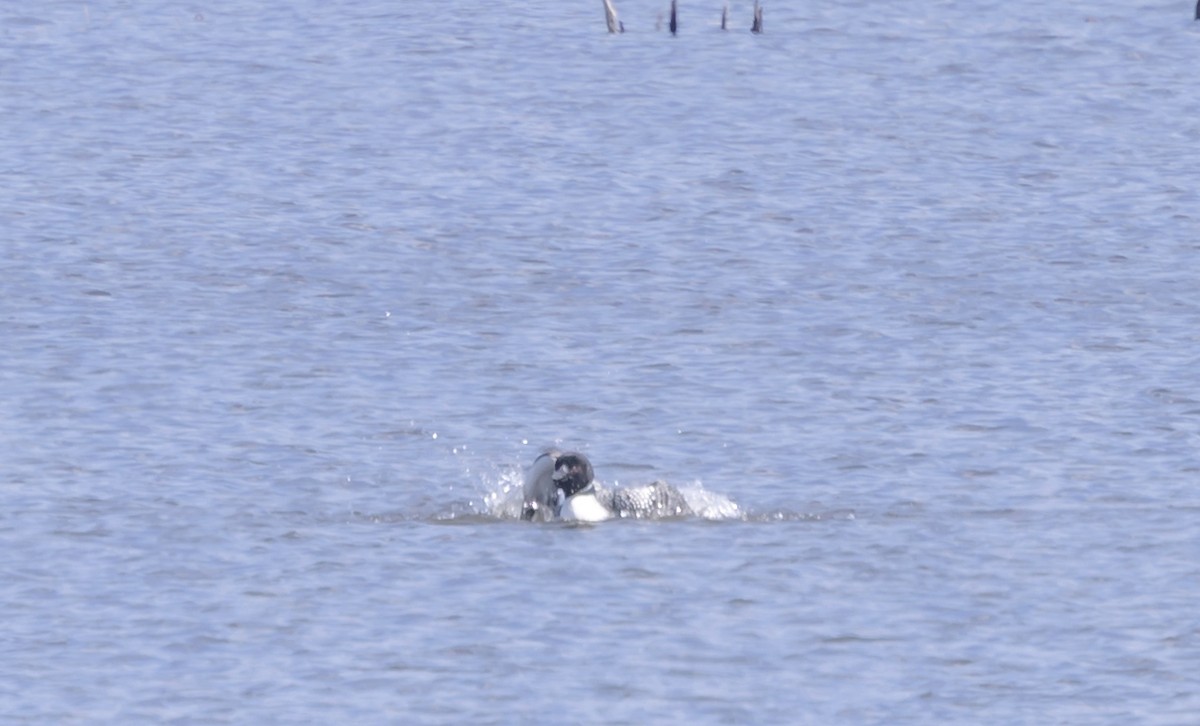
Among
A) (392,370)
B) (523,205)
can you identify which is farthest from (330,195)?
(392,370)

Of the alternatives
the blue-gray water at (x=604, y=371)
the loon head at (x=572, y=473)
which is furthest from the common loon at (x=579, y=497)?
the blue-gray water at (x=604, y=371)

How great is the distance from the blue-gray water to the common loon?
1.02 ft

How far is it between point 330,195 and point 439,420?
29.1ft

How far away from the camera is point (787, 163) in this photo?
29.4 meters

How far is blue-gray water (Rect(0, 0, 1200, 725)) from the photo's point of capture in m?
13.9

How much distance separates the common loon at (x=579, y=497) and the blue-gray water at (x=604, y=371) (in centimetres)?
31

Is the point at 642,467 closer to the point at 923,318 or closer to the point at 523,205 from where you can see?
the point at 923,318

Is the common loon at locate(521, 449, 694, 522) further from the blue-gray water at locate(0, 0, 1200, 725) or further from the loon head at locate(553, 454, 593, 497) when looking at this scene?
the blue-gray water at locate(0, 0, 1200, 725)

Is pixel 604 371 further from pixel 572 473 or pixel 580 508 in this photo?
pixel 580 508

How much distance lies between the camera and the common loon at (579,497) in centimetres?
1681

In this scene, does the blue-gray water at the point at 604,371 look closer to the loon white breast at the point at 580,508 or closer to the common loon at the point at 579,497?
the common loon at the point at 579,497

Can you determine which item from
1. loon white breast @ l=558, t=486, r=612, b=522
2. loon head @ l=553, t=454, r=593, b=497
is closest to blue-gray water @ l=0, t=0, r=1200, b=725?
loon white breast @ l=558, t=486, r=612, b=522

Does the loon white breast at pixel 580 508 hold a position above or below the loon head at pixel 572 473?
below

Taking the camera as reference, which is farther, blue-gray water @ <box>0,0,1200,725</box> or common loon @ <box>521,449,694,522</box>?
common loon @ <box>521,449,694,522</box>
